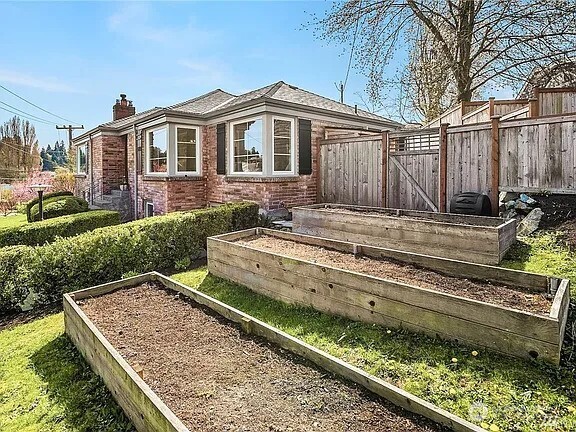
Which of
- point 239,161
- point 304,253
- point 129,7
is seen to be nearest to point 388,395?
point 304,253

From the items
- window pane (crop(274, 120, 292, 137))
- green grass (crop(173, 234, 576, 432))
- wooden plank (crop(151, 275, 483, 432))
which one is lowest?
green grass (crop(173, 234, 576, 432))

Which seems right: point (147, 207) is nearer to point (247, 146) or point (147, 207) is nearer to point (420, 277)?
point (247, 146)

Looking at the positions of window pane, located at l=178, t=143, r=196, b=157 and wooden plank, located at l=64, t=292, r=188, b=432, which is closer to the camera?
wooden plank, located at l=64, t=292, r=188, b=432

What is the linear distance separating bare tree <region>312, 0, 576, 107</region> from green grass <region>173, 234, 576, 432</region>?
924 cm

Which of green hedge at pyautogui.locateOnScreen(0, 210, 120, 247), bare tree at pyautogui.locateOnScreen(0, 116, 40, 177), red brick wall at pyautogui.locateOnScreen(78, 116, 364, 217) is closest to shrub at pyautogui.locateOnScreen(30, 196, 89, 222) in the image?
red brick wall at pyautogui.locateOnScreen(78, 116, 364, 217)

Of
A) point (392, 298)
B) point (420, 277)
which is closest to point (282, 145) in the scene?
point (420, 277)

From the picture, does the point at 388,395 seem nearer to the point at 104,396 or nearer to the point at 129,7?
the point at 104,396

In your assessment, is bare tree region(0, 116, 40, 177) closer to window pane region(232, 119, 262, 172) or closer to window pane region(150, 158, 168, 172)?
window pane region(150, 158, 168, 172)

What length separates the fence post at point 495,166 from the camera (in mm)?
6426

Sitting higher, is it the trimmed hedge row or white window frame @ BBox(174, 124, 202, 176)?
white window frame @ BBox(174, 124, 202, 176)

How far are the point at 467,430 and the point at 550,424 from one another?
A: 2.70ft

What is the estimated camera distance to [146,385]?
2.21m

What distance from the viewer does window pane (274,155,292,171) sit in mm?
9078

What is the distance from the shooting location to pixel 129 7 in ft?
29.8
